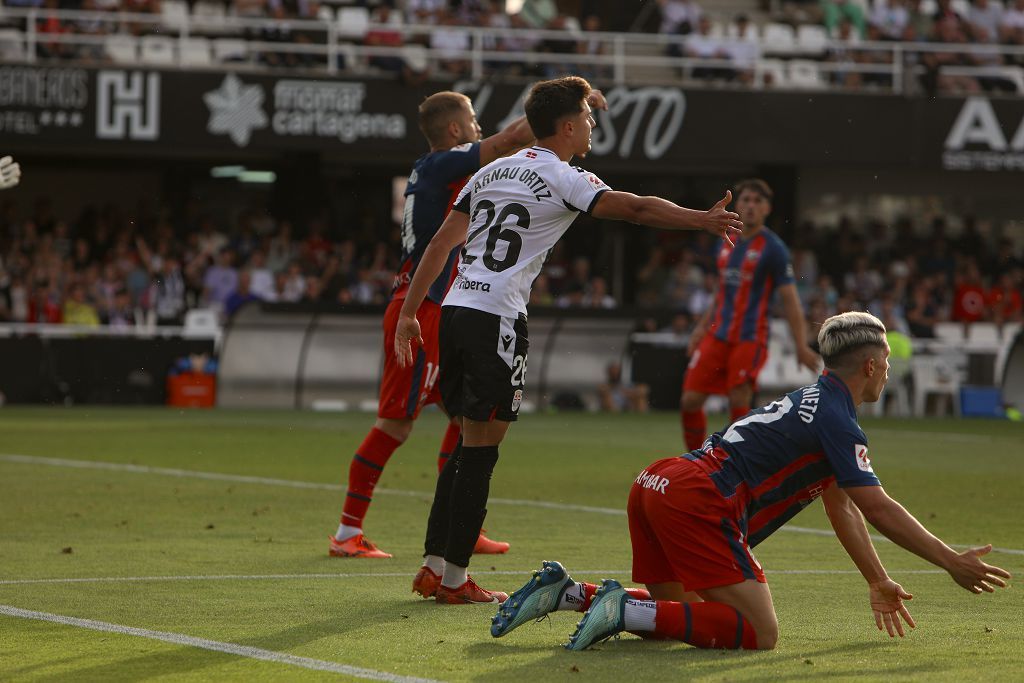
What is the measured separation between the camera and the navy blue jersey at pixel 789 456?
219 inches

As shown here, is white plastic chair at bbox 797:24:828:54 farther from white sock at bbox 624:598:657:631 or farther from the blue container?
white sock at bbox 624:598:657:631

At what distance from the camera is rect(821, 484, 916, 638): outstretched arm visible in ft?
18.3

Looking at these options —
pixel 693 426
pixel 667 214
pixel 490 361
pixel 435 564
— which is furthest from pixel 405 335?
pixel 693 426

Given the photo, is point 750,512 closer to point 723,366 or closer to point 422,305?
point 422,305

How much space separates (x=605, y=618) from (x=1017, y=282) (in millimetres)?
26346

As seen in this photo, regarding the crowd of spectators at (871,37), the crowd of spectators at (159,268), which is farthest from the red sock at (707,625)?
the crowd of spectators at (871,37)

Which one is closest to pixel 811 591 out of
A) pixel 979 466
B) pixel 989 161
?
pixel 979 466

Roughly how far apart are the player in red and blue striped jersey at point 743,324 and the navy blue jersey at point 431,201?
4820 mm

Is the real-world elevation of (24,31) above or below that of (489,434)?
above

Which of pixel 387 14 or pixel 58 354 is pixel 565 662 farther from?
pixel 387 14

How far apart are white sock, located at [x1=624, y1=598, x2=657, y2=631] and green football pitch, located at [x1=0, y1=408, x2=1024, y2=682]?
117 millimetres

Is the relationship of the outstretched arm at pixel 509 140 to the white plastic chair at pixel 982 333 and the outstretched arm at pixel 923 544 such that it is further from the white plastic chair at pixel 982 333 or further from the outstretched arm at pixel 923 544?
the white plastic chair at pixel 982 333

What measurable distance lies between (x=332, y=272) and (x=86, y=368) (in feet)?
15.2

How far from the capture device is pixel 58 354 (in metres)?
23.2
